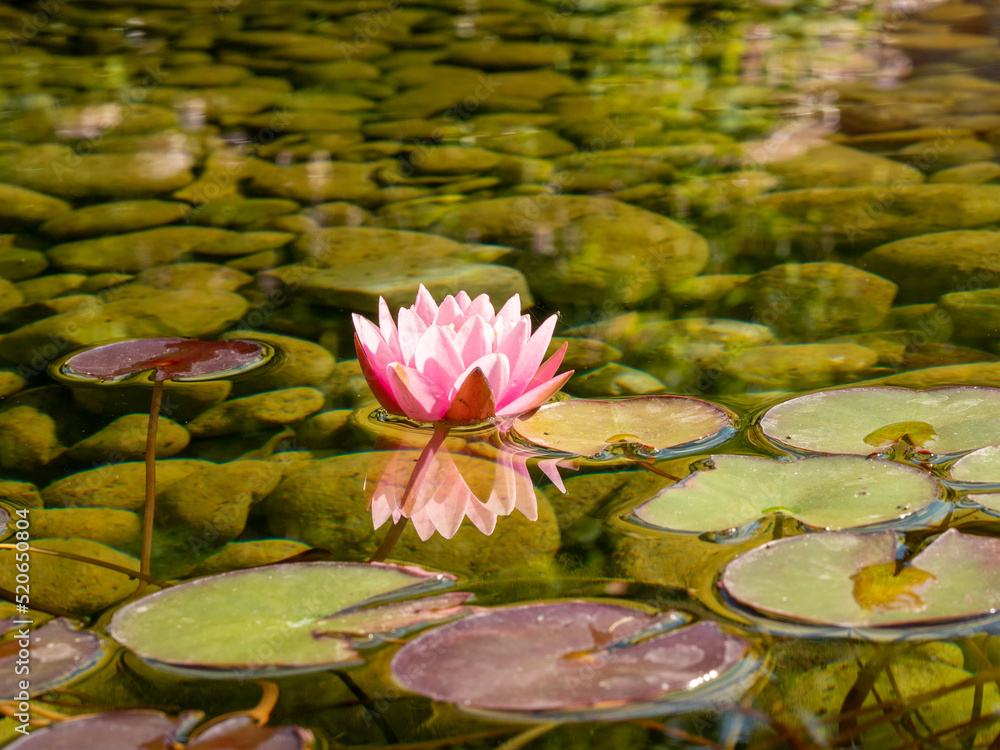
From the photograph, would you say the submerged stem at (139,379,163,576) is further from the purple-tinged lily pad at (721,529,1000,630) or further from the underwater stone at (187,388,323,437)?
the purple-tinged lily pad at (721,529,1000,630)

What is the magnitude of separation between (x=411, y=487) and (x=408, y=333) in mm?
217

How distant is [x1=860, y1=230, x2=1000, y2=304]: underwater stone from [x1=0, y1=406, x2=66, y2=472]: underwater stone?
153 cm

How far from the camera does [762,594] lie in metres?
0.96

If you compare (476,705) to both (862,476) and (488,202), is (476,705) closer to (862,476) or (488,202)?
(862,476)

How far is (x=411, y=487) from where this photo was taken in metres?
1.27

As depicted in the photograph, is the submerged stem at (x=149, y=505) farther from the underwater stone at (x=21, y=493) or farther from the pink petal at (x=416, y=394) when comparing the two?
the pink petal at (x=416, y=394)

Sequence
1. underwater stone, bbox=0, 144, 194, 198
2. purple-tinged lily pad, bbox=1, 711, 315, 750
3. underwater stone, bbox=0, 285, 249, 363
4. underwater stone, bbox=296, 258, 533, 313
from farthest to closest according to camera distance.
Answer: underwater stone, bbox=0, 144, 194, 198 → underwater stone, bbox=296, 258, 533, 313 → underwater stone, bbox=0, 285, 249, 363 → purple-tinged lily pad, bbox=1, 711, 315, 750

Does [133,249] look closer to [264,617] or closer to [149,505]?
[149,505]

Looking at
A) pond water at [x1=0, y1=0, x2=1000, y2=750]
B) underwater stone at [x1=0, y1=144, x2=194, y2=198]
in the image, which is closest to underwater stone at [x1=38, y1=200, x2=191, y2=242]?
pond water at [x1=0, y1=0, x2=1000, y2=750]

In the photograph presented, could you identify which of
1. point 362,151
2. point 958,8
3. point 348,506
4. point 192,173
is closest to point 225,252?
point 192,173

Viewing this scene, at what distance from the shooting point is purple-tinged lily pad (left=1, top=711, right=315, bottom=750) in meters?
0.79

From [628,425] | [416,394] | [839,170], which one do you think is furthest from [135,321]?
[839,170]

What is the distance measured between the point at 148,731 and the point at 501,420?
0.74 meters

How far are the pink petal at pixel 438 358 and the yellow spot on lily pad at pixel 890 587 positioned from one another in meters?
0.57
